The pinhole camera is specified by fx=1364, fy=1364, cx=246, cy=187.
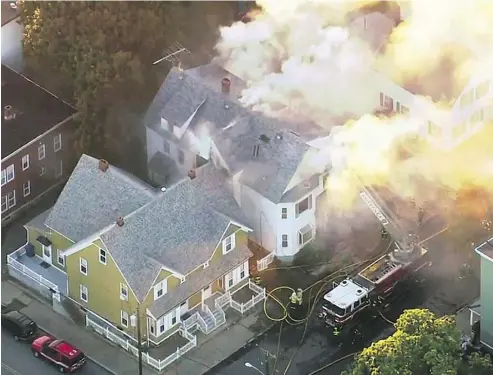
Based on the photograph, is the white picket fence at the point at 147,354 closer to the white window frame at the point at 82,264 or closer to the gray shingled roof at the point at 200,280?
the gray shingled roof at the point at 200,280

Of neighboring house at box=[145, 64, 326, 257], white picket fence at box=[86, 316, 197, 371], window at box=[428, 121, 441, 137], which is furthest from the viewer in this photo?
window at box=[428, 121, 441, 137]

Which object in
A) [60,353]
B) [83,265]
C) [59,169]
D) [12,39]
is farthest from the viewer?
[12,39]

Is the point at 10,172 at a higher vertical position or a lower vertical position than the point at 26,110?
lower

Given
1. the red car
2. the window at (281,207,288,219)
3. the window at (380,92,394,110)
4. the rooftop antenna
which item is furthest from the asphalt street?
the window at (380,92,394,110)

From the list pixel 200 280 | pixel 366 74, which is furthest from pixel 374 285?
pixel 366 74

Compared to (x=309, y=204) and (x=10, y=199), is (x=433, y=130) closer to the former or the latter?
(x=309, y=204)

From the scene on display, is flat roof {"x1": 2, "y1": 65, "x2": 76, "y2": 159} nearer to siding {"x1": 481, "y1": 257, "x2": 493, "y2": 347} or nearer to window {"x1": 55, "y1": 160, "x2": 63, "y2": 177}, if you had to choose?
window {"x1": 55, "y1": 160, "x2": 63, "y2": 177}

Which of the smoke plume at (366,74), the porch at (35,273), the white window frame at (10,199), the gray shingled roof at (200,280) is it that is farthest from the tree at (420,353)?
the white window frame at (10,199)
